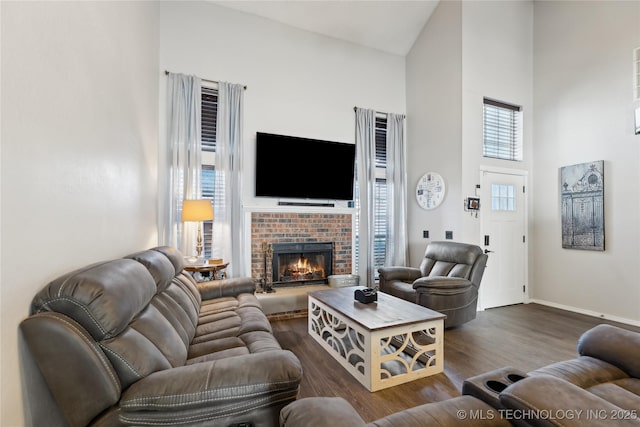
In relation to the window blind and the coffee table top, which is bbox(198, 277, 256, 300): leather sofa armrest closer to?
the coffee table top

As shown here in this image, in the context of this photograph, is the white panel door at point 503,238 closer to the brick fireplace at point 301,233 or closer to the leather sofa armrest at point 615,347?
the brick fireplace at point 301,233

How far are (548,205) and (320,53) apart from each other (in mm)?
4296

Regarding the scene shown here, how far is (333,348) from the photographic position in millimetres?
2664

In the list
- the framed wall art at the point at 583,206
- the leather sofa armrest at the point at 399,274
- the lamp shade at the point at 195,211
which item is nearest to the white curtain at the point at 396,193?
the leather sofa armrest at the point at 399,274

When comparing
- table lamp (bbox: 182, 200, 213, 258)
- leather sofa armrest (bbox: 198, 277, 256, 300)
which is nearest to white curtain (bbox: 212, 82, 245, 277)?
table lamp (bbox: 182, 200, 213, 258)

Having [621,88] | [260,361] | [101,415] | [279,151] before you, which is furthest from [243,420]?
[621,88]

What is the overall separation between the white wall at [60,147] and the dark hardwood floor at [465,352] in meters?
1.71

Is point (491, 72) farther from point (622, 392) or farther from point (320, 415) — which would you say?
point (320, 415)

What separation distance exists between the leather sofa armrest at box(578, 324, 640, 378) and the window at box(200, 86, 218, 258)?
147 inches

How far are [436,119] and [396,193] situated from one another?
4.33ft

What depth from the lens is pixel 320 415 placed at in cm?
86

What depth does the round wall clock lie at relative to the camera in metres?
4.35

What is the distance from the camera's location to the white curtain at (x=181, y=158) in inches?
139

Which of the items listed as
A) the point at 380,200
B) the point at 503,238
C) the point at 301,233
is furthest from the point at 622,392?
the point at 380,200
